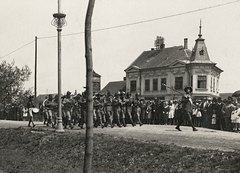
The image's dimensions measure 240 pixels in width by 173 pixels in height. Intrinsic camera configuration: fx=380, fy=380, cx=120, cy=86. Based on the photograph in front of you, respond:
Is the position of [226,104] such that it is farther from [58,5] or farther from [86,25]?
[86,25]

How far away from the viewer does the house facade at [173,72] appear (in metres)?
56.8

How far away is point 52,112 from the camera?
23.3 m

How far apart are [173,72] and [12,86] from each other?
2636 cm

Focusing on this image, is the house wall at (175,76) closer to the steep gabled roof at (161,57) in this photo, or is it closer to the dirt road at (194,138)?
the steep gabled roof at (161,57)

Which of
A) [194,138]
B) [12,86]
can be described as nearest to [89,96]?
[194,138]

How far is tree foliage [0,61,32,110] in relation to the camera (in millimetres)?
42250

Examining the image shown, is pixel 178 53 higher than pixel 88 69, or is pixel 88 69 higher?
pixel 178 53

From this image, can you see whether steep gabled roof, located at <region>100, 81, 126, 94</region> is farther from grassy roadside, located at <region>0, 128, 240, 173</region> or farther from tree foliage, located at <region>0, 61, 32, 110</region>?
grassy roadside, located at <region>0, 128, 240, 173</region>

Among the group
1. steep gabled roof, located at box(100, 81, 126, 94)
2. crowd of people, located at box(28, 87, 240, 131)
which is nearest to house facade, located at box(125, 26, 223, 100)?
steep gabled roof, located at box(100, 81, 126, 94)

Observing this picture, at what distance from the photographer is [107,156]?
38.3 feet

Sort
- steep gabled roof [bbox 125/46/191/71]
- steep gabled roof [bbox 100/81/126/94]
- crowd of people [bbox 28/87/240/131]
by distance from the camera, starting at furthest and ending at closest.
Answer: steep gabled roof [bbox 100/81/126/94], steep gabled roof [bbox 125/46/191/71], crowd of people [bbox 28/87/240/131]

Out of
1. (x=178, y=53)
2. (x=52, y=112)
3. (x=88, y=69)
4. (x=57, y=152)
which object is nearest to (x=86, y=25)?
(x=88, y=69)

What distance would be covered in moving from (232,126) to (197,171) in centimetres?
1184

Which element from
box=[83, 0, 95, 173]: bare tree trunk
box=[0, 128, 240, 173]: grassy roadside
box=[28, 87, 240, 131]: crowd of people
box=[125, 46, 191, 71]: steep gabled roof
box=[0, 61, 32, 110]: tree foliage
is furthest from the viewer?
box=[125, 46, 191, 71]: steep gabled roof
